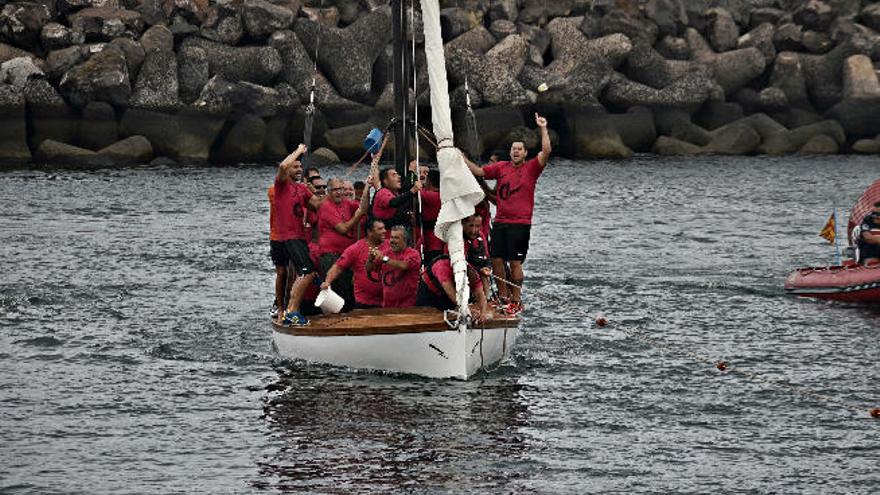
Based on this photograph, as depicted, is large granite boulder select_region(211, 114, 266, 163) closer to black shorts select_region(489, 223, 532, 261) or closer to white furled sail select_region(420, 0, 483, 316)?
black shorts select_region(489, 223, 532, 261)

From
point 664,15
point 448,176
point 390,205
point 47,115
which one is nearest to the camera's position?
point 448,176

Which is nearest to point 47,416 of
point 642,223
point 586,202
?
point 642,223

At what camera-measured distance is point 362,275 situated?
2625 cm

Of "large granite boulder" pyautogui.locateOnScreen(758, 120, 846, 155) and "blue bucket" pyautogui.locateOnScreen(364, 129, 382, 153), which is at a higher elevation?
"blue bucket" pyautogui.locateOnScreen(364, 129, 382, 153)

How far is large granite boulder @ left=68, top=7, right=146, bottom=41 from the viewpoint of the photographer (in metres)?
64.3

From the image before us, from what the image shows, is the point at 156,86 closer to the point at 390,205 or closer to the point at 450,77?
the point at 450,77

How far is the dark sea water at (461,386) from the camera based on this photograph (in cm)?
2150

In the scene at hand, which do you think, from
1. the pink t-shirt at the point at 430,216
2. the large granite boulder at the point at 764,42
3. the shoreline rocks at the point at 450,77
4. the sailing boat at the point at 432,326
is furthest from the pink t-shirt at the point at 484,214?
the large granite boulder at the point at 764,42

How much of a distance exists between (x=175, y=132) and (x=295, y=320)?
37946 mm

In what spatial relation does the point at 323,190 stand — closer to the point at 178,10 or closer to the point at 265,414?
the point at 265,414

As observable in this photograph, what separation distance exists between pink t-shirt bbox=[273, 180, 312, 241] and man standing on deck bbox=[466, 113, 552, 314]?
2.99 meters

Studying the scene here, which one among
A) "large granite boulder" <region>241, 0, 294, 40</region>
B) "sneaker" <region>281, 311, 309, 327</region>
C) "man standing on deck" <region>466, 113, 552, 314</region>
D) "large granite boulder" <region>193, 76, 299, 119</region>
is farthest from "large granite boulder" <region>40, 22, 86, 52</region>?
"sneaker" <region>281, 311, 309, 327</region>

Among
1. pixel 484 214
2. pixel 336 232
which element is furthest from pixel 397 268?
pixel 484 214

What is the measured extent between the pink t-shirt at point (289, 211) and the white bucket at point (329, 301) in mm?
1252
